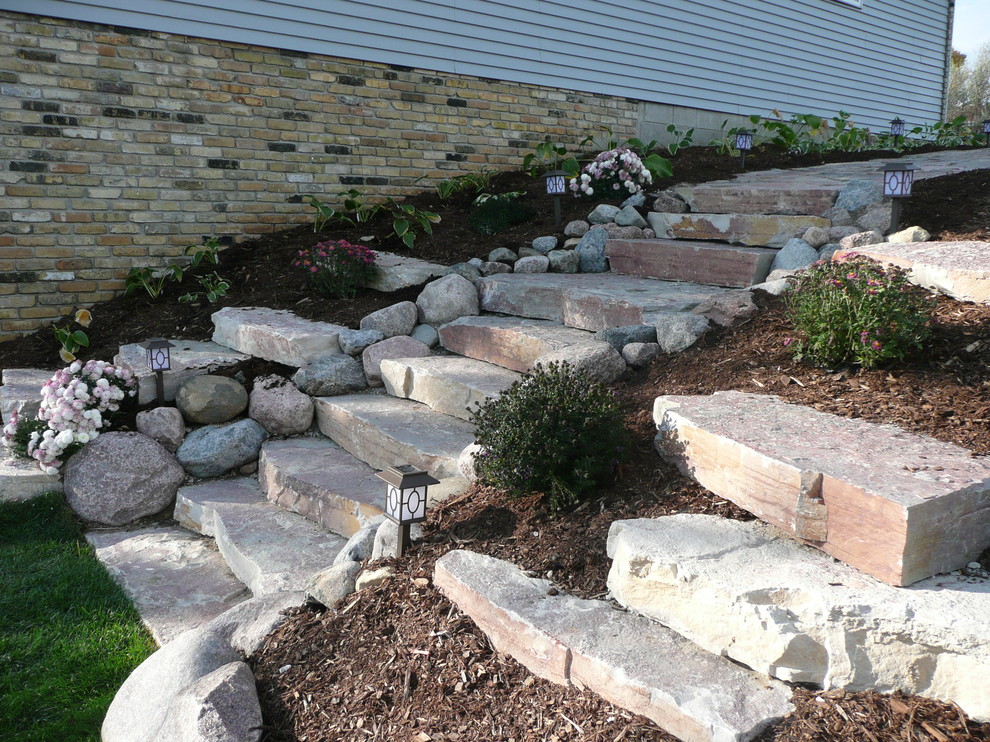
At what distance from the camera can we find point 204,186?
6.08 metres

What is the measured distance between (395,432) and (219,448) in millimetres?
1059

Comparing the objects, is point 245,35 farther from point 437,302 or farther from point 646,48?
point 646,48

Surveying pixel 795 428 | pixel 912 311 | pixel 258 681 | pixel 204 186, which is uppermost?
pixel 204 186

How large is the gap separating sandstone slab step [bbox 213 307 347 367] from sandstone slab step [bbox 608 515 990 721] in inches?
112

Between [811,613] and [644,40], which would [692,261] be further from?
[644,40]

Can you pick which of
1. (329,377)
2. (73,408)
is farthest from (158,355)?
(329,377)

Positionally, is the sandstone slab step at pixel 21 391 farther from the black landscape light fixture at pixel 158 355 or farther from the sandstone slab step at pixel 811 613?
the sandstone slab step at pixel 811 613

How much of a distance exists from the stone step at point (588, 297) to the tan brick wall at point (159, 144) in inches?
94.4

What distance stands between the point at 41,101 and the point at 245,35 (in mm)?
1596

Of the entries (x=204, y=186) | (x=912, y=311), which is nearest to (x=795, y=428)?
(x=912, y=311)

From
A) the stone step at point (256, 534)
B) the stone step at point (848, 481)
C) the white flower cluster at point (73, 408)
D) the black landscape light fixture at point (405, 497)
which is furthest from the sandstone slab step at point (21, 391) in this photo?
the stone step at point (848, 481)

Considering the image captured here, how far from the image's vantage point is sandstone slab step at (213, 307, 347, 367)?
15.0 ft

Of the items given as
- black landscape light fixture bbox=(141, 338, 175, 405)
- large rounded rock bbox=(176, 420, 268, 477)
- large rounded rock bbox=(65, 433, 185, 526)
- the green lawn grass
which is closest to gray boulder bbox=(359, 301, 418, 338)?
large rounded rock bbox=(176, 420, 268, 477)

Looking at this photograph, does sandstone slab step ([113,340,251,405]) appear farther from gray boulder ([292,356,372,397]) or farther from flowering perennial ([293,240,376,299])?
flowering perennial ([293,240,376,299])
